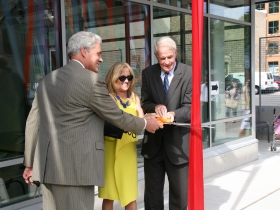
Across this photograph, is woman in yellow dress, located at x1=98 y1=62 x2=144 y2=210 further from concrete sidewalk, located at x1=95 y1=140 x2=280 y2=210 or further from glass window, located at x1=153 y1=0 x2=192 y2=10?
glass window, located at x1=153 y1=0 x2=192 y2=10

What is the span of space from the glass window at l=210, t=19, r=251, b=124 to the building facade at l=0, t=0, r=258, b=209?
18 millimetres

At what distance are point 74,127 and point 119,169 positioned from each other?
84 cm

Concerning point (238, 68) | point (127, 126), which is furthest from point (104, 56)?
point (238, 68)

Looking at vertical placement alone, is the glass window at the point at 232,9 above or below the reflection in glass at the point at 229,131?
above

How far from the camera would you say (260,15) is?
48.8 metres

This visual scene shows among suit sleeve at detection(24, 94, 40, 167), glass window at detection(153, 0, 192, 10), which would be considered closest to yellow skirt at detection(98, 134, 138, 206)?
suit sleeve at detection(24, 94, 40, 167)

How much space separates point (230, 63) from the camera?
737 centimetres

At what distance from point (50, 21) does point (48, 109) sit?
1.84 m

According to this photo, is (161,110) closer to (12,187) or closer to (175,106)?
(175,106)

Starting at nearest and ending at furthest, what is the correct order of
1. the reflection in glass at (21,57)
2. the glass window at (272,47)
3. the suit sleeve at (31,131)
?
the suit sleeve at (31,131)
the reflection in glass at (21,57)
the glass window at (272,47)

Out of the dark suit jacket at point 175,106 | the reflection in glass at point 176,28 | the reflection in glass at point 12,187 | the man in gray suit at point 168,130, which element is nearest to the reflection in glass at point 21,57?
the reflection in glass at point 12,187

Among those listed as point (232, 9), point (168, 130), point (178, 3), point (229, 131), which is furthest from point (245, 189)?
point (232, 9)

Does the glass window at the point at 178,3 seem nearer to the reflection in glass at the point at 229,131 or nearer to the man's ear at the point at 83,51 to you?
the reflection in glass at the point at 229,131

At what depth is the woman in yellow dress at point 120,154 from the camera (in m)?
3.38
